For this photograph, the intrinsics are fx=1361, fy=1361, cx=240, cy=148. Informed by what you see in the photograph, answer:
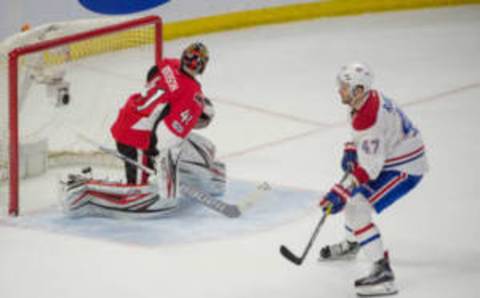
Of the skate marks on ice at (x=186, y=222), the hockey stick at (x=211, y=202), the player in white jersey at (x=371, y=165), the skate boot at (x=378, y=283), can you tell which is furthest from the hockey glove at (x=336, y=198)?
Result: the hockey stick at (x=211, y=202)

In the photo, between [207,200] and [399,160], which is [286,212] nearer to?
[207,200]

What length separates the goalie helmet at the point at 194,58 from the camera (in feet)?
23.0

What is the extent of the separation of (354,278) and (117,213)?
4.75ft

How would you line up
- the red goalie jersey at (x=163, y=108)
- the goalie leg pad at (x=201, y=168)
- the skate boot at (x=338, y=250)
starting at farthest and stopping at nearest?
the goalie leg pad at (x=201, y=168) → the red goalie jersey at (x=163, y=108) → the skate boot at (x=338, y=250)

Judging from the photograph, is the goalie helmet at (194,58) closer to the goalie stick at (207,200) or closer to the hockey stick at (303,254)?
the goalie stick at (207,200)

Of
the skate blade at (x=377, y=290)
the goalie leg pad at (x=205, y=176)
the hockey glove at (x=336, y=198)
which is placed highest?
the goalie leg pad at (x=205, y=176)

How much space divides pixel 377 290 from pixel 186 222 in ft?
4.52

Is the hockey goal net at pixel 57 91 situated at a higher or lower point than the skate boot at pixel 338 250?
higher

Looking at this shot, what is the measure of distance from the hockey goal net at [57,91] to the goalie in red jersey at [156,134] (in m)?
0.36

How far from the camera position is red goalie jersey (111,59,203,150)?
698 cm

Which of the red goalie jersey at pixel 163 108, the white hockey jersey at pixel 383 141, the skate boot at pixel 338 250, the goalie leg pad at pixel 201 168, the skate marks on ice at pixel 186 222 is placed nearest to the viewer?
the white hockey jersey at pixel 383 141

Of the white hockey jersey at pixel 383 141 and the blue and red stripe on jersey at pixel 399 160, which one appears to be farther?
the blue and red stripe on jersey at pixel 399 160

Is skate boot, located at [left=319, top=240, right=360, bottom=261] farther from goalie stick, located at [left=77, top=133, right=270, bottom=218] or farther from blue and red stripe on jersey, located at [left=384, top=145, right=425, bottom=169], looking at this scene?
goalie stick, located at [left=77, top=133, right=270, bottom=218]

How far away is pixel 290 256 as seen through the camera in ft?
20.2
